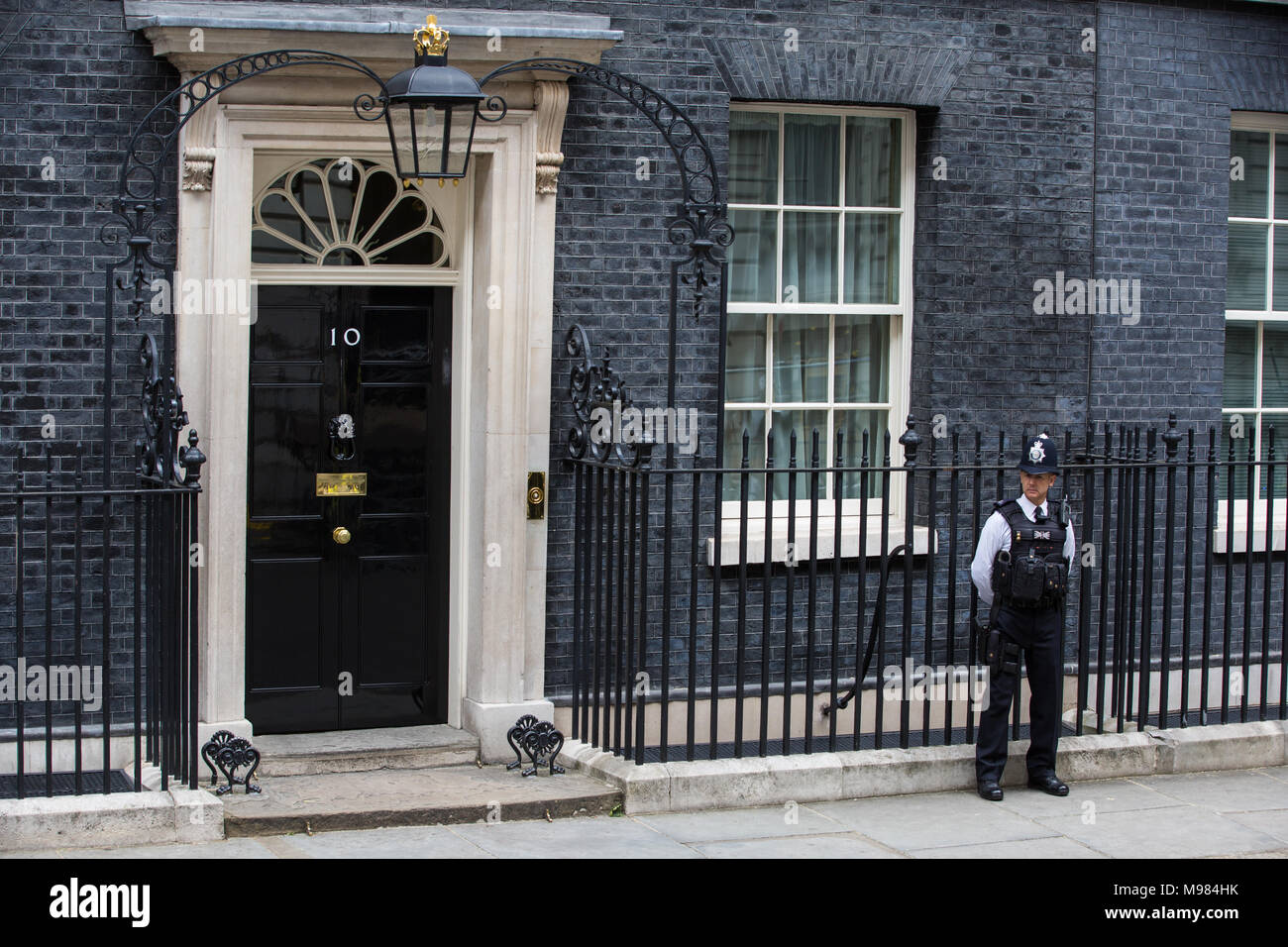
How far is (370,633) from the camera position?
28.6ft

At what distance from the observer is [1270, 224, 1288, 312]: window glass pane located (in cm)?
1055

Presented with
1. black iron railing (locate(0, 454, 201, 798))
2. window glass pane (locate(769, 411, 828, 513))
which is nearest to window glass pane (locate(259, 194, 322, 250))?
black iron railing (locate(0, 454, 201, 798))

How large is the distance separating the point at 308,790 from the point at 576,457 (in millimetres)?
2111

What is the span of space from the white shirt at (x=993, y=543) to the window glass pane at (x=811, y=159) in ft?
7.50

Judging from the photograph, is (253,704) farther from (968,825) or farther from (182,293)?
(968,825)

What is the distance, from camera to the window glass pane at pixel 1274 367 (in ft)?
34.6

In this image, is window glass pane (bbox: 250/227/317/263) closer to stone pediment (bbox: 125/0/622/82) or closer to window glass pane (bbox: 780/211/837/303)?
stone pediment (bbox: 125/0/622/82)

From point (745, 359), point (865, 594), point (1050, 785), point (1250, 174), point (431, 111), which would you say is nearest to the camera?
point (431, 111)

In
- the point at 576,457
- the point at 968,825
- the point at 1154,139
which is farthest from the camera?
the point at 1154,139

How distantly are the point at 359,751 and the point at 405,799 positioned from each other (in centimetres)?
80

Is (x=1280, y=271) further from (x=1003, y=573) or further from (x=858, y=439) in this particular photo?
(x=1003, y=573)

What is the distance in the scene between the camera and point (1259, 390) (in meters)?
10.5

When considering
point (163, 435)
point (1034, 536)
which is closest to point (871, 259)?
point (1034, 536)

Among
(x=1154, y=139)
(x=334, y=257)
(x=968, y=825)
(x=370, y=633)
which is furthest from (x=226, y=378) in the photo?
(x=1154, y=139)
